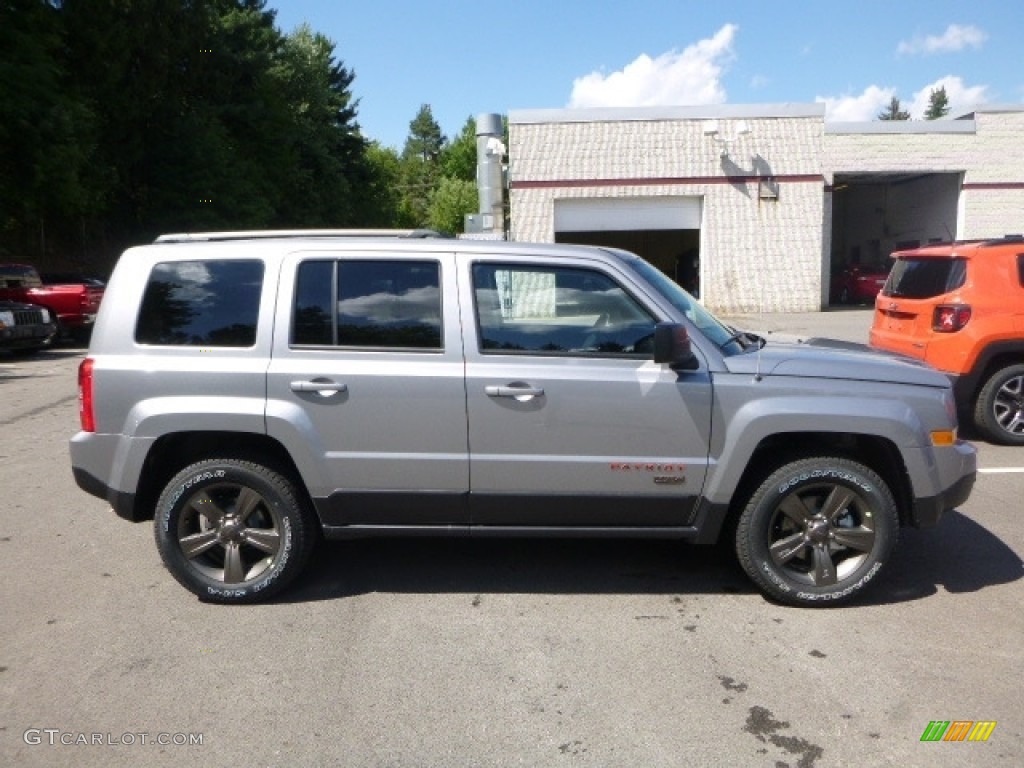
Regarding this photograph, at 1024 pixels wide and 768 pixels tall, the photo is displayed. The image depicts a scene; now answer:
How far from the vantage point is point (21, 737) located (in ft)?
11.2

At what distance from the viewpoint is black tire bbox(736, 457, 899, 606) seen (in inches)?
175

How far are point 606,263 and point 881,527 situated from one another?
1965 millimetres

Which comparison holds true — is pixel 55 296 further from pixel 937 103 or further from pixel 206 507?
pixel 937 103

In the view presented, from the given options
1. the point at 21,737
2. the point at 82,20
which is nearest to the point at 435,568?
the point at 21,737

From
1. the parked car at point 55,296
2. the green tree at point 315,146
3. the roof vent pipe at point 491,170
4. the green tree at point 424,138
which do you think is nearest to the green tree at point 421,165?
the green tree at point 424,138

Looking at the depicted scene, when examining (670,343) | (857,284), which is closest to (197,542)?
(670,343)

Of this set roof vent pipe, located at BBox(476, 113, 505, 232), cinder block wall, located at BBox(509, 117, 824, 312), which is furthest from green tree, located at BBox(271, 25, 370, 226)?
roof vent pipe, located at BBox(476, 113, 505, 232)

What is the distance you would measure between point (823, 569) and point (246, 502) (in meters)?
3.05

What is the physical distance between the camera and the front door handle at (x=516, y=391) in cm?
435

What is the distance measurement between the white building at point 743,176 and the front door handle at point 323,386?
19.9 metres

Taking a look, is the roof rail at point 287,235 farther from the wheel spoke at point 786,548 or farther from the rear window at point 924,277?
the rear window at point 924,277

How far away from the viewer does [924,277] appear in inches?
324

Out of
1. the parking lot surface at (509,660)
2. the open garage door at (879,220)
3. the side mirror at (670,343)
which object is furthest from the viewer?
the open garage door at (879,220)

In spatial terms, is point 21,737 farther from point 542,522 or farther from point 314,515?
point 542,522
